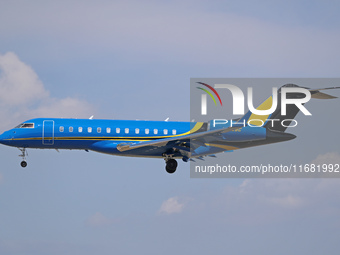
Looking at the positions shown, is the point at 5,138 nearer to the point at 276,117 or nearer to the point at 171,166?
the point at 171,166

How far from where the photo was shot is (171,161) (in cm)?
4753

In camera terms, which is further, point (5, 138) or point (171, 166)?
point (171, 166)

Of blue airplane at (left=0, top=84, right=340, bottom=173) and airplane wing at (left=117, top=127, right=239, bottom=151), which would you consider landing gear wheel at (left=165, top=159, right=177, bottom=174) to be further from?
airplane wing at (left=117, top=127, right=239, bottom=151)

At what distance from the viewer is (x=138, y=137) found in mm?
46969

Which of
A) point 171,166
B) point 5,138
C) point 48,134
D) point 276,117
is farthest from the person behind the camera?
point 276,117

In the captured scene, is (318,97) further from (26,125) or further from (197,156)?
(26,125)

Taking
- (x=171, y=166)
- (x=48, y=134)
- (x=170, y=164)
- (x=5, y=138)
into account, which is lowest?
(x=171, y=166)

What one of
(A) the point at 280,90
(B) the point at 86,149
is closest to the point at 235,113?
(A) the point at 280,90

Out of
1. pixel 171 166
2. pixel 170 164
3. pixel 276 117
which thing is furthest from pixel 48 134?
pixel 276 117

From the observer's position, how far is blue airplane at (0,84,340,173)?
151 ft

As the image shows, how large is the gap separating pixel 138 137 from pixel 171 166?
345 centimetres

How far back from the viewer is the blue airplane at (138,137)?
4600 cm

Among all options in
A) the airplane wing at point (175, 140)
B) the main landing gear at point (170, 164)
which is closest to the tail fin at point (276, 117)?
the airplane wing at point (175, 140)

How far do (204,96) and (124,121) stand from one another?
6.57 metres
